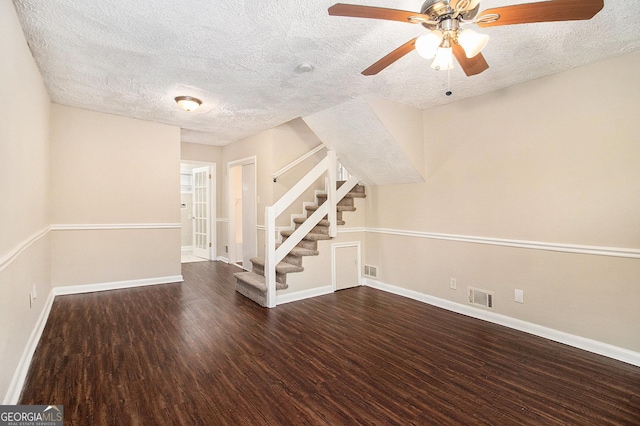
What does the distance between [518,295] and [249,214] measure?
436cm

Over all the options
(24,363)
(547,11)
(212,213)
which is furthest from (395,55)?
(212,213)

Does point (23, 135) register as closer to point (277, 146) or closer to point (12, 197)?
point (12, 197)

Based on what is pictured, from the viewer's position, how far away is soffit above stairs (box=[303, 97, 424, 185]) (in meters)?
3.60

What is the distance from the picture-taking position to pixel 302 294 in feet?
13.3

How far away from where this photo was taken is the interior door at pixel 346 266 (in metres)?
4.46

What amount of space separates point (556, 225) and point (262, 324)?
118 inches

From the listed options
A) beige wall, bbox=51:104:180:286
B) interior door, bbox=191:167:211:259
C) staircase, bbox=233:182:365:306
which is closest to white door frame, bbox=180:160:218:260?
interior door, bbox=191:167:211:259

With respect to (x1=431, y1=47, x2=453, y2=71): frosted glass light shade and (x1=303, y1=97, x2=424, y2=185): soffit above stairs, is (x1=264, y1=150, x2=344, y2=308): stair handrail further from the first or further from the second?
(x1=431, y1=47, x2=453, y2=71): frosted glass light shade

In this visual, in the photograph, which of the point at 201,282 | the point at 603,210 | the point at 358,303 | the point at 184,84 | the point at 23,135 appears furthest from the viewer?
the point at 201,282

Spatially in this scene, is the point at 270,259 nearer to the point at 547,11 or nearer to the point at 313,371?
the point at 313,371

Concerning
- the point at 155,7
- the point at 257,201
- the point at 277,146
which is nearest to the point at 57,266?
the point at 257,201

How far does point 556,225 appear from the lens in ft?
9.45

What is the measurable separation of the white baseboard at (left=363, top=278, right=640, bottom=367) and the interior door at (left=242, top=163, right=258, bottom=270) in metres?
2.67

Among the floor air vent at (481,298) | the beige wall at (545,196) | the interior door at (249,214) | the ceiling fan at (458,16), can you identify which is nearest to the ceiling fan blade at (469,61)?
the ceiling fan at (458,16)
